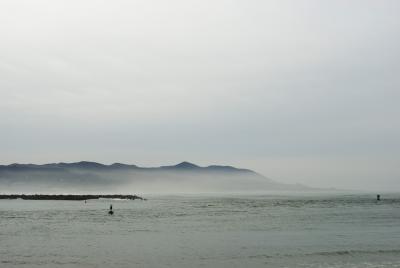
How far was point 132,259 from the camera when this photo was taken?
37750 millimetres

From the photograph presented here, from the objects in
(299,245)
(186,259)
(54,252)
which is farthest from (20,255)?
(299,245)

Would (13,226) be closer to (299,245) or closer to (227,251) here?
(227,251)

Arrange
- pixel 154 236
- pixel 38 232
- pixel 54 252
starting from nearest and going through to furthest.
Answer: pixel 54 252
pixel 154 236
pixel 38 232

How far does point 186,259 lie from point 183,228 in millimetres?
26822

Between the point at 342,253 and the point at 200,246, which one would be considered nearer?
the point at 342,253

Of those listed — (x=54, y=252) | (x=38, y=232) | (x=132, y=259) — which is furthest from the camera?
(x=38, y=232)

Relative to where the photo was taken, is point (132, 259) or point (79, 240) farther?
point (79, 240)

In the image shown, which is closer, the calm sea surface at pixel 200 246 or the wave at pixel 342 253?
the calm sea surface at pixel 200 246

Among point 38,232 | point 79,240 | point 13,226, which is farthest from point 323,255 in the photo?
point 13,226

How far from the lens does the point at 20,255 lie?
3956 centimetres

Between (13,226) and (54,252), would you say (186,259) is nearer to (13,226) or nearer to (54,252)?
(54,252)

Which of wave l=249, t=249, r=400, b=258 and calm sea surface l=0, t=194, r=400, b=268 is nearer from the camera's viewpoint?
calm sea surface l=0, t=194, r=400, b=268

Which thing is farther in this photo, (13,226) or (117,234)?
(13,226)

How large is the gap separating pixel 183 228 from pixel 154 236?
10.5 m
